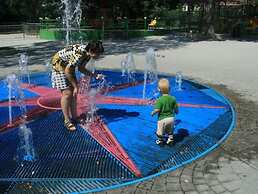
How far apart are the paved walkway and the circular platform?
0.24 m

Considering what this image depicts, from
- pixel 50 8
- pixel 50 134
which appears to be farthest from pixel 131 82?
pixel 50 8

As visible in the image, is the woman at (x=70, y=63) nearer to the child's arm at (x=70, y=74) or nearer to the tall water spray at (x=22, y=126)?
the child's arm at (x=70, y=74)

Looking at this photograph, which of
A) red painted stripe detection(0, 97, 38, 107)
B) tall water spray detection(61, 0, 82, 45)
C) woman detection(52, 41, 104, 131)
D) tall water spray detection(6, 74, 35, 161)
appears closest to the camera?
tall water spray detection(6, 74, 35, 161)

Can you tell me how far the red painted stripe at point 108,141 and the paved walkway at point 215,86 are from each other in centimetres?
58

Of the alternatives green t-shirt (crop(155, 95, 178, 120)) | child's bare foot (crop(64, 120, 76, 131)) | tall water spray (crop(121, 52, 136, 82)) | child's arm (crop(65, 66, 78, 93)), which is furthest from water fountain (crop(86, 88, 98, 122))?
tall water spray (crop(121, 52, 136, 82))

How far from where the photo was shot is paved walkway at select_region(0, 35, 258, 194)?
492cm

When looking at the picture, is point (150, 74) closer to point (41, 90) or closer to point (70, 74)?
point (41, 90)

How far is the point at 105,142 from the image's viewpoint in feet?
20.7

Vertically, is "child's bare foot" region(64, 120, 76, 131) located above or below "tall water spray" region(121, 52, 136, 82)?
below

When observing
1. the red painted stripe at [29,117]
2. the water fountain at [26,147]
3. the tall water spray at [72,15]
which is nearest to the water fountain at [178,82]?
the red painted stripe at [29,117]

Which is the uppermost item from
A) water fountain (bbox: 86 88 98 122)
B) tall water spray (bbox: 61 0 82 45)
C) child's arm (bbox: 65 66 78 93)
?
tall water spray (bbox: 61 0 82 45)

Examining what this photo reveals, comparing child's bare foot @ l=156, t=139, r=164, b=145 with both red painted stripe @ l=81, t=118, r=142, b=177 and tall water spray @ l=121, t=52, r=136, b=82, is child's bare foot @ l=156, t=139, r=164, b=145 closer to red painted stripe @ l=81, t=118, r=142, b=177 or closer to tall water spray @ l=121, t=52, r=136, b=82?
red painted stripe @ l=81, t=118, r=142, b=177

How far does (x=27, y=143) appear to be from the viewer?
19.9ft

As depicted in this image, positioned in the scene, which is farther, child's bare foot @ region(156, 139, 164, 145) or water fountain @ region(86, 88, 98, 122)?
water fountain @ region(86, 88, 98, 122)
